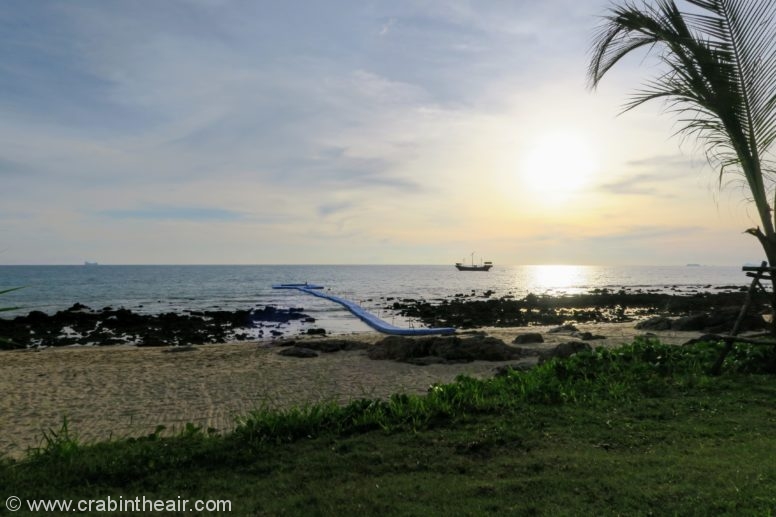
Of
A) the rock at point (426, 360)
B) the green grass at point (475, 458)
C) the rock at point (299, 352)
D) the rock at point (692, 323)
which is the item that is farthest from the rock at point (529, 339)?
the green grass at point (475, 458)

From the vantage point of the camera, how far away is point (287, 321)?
3300cm

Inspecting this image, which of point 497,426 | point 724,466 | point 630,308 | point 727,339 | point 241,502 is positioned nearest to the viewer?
point 241,502

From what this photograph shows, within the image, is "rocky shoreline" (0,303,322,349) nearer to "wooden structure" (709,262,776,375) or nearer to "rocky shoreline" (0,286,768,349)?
"rocky shoreline" (0,286,768,349)

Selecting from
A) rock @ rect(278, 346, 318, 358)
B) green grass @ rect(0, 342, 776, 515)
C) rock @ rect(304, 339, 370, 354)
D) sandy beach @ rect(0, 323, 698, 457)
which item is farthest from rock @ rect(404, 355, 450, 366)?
green grass @ rect(0, 342, 776, 515)

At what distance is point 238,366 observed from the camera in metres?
14.7

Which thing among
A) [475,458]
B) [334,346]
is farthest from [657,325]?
[475,458]

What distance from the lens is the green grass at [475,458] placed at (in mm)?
3928

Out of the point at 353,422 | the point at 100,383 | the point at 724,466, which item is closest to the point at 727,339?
the point at 724,466

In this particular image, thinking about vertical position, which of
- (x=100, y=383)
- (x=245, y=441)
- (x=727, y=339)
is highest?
(x=727, y=339)

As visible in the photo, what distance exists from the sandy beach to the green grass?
1835mm

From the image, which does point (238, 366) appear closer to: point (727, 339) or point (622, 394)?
point (622, 394)

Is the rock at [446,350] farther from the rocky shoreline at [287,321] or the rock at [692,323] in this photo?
the rocky shoreline at [287,321]

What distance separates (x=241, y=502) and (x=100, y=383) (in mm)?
10164

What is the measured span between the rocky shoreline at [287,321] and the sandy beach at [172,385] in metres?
5.47
